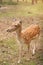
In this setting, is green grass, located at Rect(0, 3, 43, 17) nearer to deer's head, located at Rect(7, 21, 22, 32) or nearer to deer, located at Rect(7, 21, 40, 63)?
deer, located at Rect(7, 21, 40, 63)

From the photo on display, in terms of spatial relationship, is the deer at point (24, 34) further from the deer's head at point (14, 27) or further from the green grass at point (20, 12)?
the green grass at point (20, 12)

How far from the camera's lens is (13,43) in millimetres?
7527

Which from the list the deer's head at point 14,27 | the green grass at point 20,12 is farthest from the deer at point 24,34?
the green grass at point 20,12

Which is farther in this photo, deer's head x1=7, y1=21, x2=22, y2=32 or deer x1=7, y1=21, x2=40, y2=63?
deer x1=7, y1=21, x2=40, y2=63

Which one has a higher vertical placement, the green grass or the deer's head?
the deer's head

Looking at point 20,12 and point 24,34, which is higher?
point 24,34

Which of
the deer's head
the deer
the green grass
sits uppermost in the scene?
the deer's head

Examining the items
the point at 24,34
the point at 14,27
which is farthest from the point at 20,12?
the point at 14,27

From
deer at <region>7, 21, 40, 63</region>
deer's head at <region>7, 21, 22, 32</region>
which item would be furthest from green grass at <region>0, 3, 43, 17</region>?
deer's head at <region>7, 21, 22, 32</region>

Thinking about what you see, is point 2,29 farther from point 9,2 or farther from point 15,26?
point 9,2

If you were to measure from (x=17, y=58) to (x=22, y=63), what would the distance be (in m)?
0.31

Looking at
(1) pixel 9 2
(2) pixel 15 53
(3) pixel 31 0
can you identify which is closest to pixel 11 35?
(2) pixel 15 53

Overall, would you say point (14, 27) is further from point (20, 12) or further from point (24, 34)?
point (20, 12)

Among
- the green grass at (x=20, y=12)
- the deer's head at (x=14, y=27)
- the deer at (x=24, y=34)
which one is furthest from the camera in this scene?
the green grass at (x=20, y=12)
